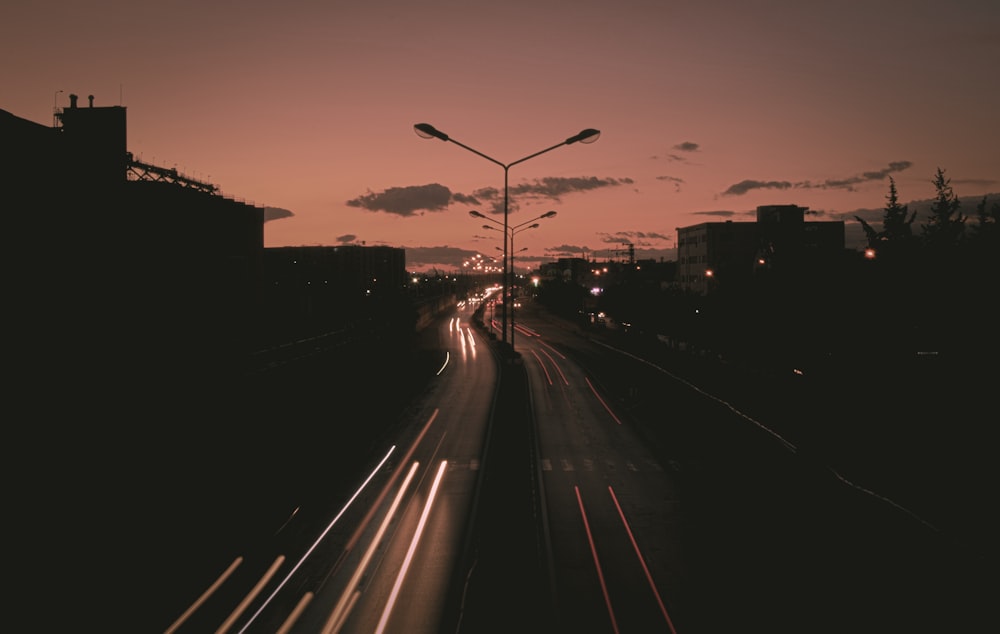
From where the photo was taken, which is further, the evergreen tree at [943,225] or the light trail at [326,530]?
the evergreen tree at [943,225]

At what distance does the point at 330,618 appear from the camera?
1236cm

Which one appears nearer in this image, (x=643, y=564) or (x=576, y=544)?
(x=643, y=564)

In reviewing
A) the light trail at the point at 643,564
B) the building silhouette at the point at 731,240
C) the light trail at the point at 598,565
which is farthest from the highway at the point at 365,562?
the building silhouette at the point at 731,240

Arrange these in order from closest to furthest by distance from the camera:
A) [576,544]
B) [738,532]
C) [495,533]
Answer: [495,533], [576,544], [738,532]

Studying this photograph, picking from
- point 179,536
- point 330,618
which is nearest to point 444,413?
point 179,536

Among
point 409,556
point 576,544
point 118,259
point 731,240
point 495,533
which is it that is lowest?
point 576,544

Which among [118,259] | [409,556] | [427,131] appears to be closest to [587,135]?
[427,131]

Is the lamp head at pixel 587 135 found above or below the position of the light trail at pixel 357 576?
above

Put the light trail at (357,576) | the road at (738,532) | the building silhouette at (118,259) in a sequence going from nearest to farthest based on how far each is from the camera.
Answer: the light trail at (357,576)
the road at (738,532)
the building silhouette at (118,259)

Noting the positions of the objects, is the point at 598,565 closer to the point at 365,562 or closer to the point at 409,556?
the point at 409,556

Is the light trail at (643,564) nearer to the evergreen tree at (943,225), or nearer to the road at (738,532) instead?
the road at (738,532)

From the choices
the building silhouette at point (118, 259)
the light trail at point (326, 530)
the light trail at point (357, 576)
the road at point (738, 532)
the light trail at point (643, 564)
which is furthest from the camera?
the building silhouette at point (118, 259)

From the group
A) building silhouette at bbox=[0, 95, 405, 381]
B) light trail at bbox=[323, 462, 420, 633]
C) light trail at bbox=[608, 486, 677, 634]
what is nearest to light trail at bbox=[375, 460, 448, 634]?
light trail at bbox=[323, 462, 420, 633]

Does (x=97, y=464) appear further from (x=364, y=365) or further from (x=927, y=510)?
(x=364, y=365)
